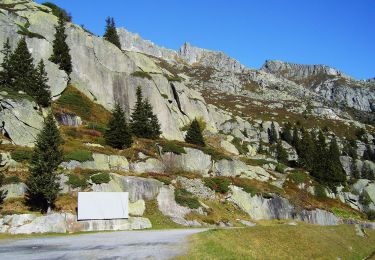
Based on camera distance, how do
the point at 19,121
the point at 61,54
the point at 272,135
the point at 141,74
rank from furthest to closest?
the point at 272,135 < the point at 141,74 < the point at 61,54 < the point at 19,121

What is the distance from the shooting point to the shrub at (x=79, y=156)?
4609 centimetres

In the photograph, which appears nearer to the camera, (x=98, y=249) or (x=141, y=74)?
(x=98, y=249)

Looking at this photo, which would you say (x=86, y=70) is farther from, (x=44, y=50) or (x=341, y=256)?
(x=341, y=256)

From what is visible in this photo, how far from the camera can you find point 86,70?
7725 cm

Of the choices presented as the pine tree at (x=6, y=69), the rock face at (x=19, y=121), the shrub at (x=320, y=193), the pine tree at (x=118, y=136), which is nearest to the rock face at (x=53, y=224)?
the rock face at (x=19, y=121)

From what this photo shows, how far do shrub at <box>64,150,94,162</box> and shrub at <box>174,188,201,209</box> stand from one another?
1186cm

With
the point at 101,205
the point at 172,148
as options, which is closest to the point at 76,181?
the point at 101,205

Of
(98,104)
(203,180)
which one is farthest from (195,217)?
(98,104)

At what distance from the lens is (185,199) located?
46.8m

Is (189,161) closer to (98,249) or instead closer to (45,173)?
(45,173)

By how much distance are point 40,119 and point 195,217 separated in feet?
83.7

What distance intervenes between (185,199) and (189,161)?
576 inches

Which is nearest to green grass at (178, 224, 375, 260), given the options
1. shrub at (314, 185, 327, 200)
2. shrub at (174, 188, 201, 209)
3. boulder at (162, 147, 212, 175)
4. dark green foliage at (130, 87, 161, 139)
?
shrub at (174, 188, 201, 209)

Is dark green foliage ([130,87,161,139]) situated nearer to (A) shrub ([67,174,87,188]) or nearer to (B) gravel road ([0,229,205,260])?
(A) shrub ([67,174,87,188])
